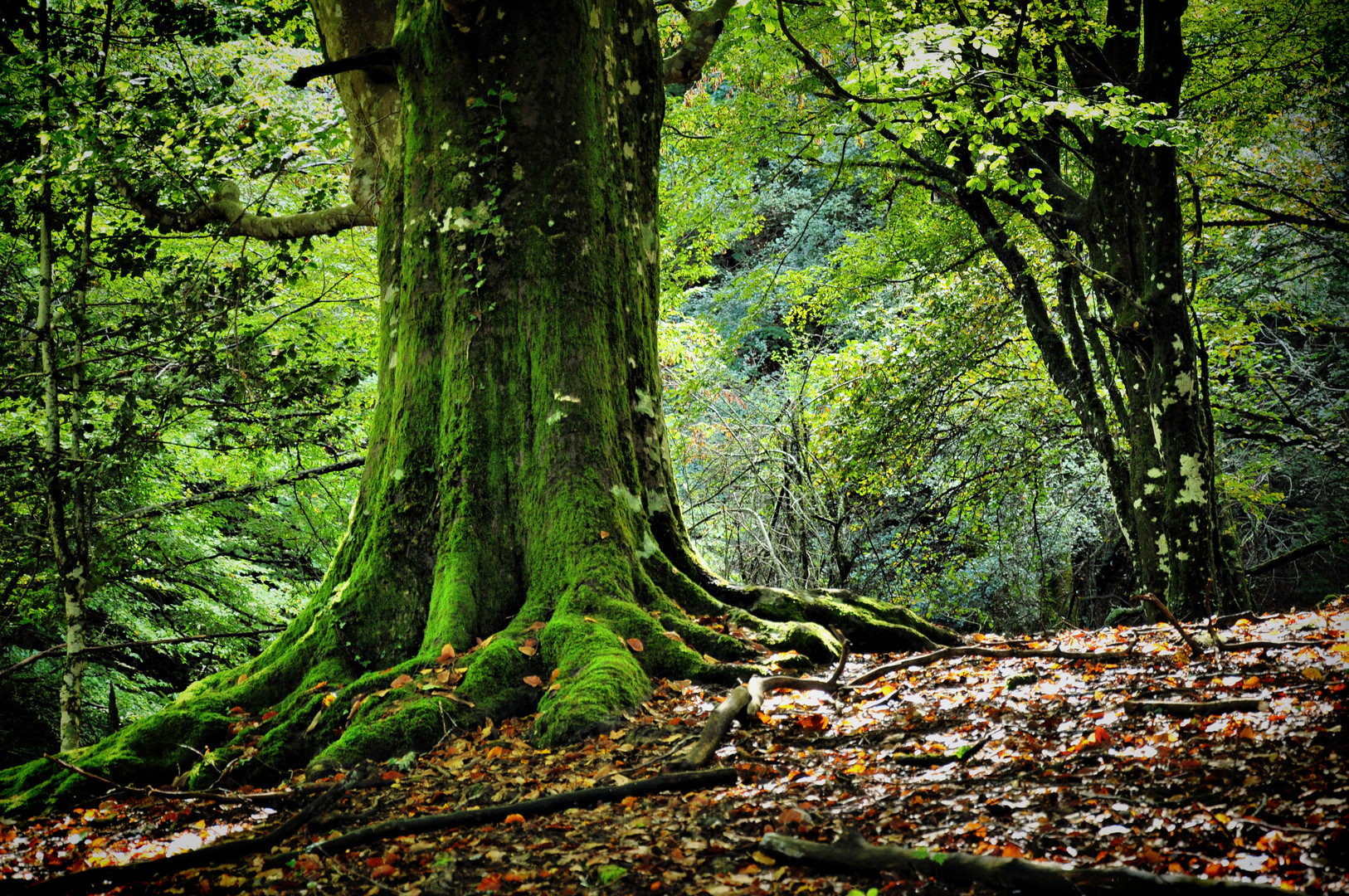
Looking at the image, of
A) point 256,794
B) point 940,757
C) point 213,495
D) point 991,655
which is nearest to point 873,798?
point 940,757

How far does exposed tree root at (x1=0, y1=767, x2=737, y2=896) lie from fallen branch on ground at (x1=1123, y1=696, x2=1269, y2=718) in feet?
5.08

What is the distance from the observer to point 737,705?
3369mm

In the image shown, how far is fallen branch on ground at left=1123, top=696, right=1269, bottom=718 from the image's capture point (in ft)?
8.87

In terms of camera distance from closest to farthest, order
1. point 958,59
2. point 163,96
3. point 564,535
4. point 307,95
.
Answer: point 564,535 → point 958,59 → point 163,96 → point 307,95

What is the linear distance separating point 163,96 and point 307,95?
9.64m

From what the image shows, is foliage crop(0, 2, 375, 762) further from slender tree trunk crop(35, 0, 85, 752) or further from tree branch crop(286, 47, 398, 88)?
tree branch crop(286, 47, 398, 88)

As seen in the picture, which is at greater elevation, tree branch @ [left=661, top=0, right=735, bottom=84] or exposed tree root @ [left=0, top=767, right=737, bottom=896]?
tree branch @ [left=661, top=0, right=735, bottom=84]

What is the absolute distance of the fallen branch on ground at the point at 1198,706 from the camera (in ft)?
8.87

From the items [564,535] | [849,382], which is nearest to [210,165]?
[564,535]

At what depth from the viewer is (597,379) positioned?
15.6ft

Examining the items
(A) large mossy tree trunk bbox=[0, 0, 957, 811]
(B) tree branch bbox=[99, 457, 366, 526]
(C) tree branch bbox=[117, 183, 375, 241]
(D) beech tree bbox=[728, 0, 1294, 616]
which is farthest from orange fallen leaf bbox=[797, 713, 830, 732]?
(C) tree branch bbox=[117, 183, 375, 241]

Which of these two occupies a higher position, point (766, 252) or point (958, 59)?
point (766, 252)

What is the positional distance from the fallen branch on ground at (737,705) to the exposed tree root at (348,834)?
0.18m

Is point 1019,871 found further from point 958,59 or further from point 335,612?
point 958,59
